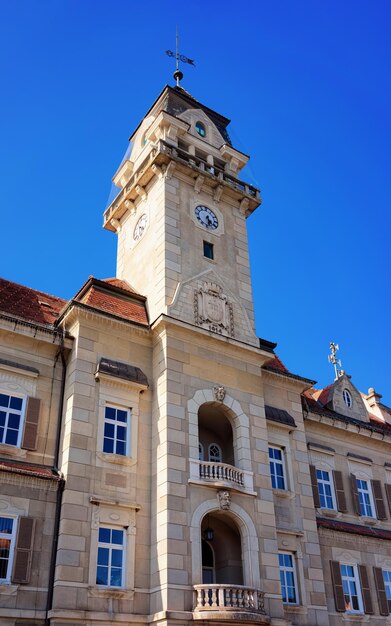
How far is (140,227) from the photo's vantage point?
30.8 metres

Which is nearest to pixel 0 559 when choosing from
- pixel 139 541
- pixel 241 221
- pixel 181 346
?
pixel 139 541

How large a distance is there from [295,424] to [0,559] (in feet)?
45.2

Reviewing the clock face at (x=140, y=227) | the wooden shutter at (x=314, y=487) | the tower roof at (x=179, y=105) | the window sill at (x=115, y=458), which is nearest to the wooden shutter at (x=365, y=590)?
the wooden shutter at (x=314, y=487)

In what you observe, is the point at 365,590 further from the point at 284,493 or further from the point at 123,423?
the point at 123,423

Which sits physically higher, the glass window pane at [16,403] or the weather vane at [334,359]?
the weather vane at [334,359]

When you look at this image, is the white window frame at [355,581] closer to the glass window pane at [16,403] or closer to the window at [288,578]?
the window at [288,578]

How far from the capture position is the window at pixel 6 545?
1897 centimetres

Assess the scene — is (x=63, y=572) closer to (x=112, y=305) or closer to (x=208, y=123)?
(x=112, y=305)

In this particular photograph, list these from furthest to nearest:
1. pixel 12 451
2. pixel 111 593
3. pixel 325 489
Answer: pixel 325 489 < pixel 12 451 < pixel 111 593

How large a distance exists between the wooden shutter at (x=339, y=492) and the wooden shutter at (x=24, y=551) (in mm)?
14953

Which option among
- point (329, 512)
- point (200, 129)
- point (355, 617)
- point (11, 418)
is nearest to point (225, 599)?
point (355, 617)

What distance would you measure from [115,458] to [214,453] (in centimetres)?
568

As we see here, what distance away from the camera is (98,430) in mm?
22297

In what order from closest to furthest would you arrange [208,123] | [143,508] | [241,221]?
[143,508] < [241,221] < [208,123]
